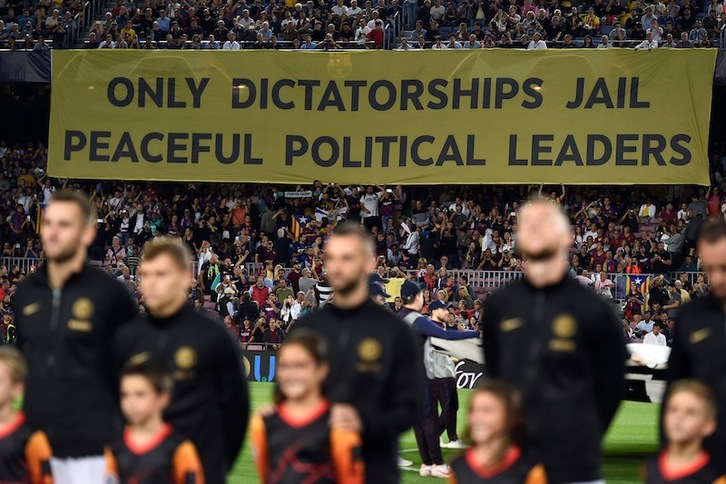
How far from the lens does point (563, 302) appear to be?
20.1 feet

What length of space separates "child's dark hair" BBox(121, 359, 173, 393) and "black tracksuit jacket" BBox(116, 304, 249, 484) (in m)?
0.17

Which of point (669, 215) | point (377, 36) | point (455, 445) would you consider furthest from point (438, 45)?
point (455, 445)

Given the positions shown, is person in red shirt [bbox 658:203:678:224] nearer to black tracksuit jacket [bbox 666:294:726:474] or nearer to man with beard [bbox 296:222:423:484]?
black tracksuit jacket [bbox 666:294:726:474]

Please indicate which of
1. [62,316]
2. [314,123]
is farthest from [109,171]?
[62,316]

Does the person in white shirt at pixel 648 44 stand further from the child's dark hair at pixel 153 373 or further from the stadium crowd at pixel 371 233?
the child's dark hair at pixel 153 373

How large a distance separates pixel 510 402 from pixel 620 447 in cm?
1060

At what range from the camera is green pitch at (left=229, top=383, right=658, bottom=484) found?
13078 millimetres

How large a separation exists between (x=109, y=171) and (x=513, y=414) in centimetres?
2902

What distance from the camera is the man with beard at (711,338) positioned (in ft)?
20.4

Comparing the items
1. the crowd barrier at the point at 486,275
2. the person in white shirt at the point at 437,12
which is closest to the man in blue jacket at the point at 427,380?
the crowd barrier at the point at 486,275

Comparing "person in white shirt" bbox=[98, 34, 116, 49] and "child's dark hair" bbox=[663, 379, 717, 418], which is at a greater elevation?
"person in white shirt" bbox=[98, 34, 116, 49]

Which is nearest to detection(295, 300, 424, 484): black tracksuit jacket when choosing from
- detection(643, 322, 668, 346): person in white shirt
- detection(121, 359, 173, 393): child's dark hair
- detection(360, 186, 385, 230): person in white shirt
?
detection(121, 359, 173, 393): child's dark hair

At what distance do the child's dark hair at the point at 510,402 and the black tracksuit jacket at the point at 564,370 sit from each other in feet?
0.47

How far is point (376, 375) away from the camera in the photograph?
619 cm
